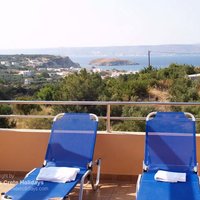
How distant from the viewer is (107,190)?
13.6ft

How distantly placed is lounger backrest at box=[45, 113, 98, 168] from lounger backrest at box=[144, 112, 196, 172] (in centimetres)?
66

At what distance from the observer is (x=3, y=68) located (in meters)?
11.0

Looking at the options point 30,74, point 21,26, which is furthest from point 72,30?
point 30,74

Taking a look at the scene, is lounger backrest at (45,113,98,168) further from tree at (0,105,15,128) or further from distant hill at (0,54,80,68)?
distant hill at (0,54,80,68)

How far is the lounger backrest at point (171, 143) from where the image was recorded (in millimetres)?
3893

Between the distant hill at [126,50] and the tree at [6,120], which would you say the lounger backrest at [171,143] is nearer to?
the tree at [6,120]

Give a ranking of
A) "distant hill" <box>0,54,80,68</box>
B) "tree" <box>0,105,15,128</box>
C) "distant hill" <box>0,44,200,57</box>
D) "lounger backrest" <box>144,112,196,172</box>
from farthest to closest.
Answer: "distant hill" <box>0,44,200,57</box> → "distant hill" <box>0,54,80,68</box> → "tree" <box>0,105,15,128</box> → "lounger backrest" <box>144,112,196,172</box>

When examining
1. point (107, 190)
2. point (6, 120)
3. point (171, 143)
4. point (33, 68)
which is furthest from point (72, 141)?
point (33, 68)

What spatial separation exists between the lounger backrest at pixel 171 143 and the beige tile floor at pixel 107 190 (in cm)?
45

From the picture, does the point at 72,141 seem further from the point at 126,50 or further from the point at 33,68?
the point at 126,50

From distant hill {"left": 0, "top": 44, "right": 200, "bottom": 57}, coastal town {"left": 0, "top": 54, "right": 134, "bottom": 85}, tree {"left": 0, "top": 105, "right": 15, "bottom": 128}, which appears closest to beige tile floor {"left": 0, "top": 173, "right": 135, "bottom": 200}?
tree {"left": 0, "top": 105, "right": 15, "bottom": 128}

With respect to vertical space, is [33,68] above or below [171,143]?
above

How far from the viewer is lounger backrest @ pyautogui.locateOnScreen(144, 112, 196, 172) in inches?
153

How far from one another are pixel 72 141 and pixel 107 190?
0.71 meters
